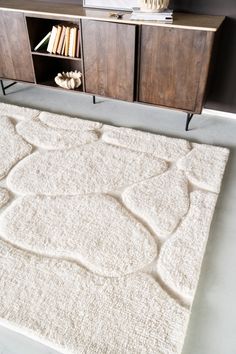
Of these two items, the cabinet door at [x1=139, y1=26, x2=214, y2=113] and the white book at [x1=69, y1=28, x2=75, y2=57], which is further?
the white book at [x1=69, y1=28, x2=75, y2=57]

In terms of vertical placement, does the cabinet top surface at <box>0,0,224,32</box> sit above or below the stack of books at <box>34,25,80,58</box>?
above

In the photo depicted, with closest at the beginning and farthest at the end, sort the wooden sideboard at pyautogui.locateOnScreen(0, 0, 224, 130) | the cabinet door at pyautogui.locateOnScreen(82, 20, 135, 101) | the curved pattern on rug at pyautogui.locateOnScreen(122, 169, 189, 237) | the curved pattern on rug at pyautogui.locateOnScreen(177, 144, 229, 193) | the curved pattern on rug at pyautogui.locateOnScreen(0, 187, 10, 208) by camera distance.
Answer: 1. the curved pattern on rug at pyautogui.locateOnScreen(122, 169, 189, 237)
2. the curved pattern on rug at pyautogui.locateOnScreen(0, 187, 10, 208)
3. the curved pattern on rug at pyautogui.locateOnScreen(177, 144, 229, 193)
4. the wooden sideboard at pyautogui.locateOnScreen(0, 0, 224, 130)
5. the cabinet door at pyautogui.locateOnScreen(82, 20, 135, 101)

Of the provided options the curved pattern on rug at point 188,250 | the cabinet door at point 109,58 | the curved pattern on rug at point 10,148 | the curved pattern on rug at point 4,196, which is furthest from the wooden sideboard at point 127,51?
the curved pattern on rug at point 4,196

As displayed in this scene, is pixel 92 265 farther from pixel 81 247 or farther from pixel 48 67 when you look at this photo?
pixel 48 67

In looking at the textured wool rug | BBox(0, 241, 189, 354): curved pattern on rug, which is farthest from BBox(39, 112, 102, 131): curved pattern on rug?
BBox(0, 241, 189, 354): curved pattern on rug

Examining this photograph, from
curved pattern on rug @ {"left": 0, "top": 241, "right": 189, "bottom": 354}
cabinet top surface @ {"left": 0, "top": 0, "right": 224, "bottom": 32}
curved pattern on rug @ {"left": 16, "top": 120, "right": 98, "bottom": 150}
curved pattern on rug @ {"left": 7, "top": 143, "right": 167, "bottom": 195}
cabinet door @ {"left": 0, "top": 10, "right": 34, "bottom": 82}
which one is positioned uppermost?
cabinet top surface @ {"left": 0, "top": 0, "right": 224, "bottom": 32}

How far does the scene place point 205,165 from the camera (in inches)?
70.0

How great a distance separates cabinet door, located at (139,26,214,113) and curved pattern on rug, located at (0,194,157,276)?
0.82m

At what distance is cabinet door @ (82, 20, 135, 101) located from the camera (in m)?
1.89

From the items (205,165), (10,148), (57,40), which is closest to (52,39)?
(57,40)

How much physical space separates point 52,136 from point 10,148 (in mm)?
267

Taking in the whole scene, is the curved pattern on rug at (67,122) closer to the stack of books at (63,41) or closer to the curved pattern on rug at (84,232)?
the stack of books at (63,41)

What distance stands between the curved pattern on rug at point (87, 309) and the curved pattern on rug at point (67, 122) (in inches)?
41.6

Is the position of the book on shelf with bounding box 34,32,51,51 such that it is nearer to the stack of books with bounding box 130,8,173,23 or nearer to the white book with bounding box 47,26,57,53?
the white book with bounding box 47,26,57,53
